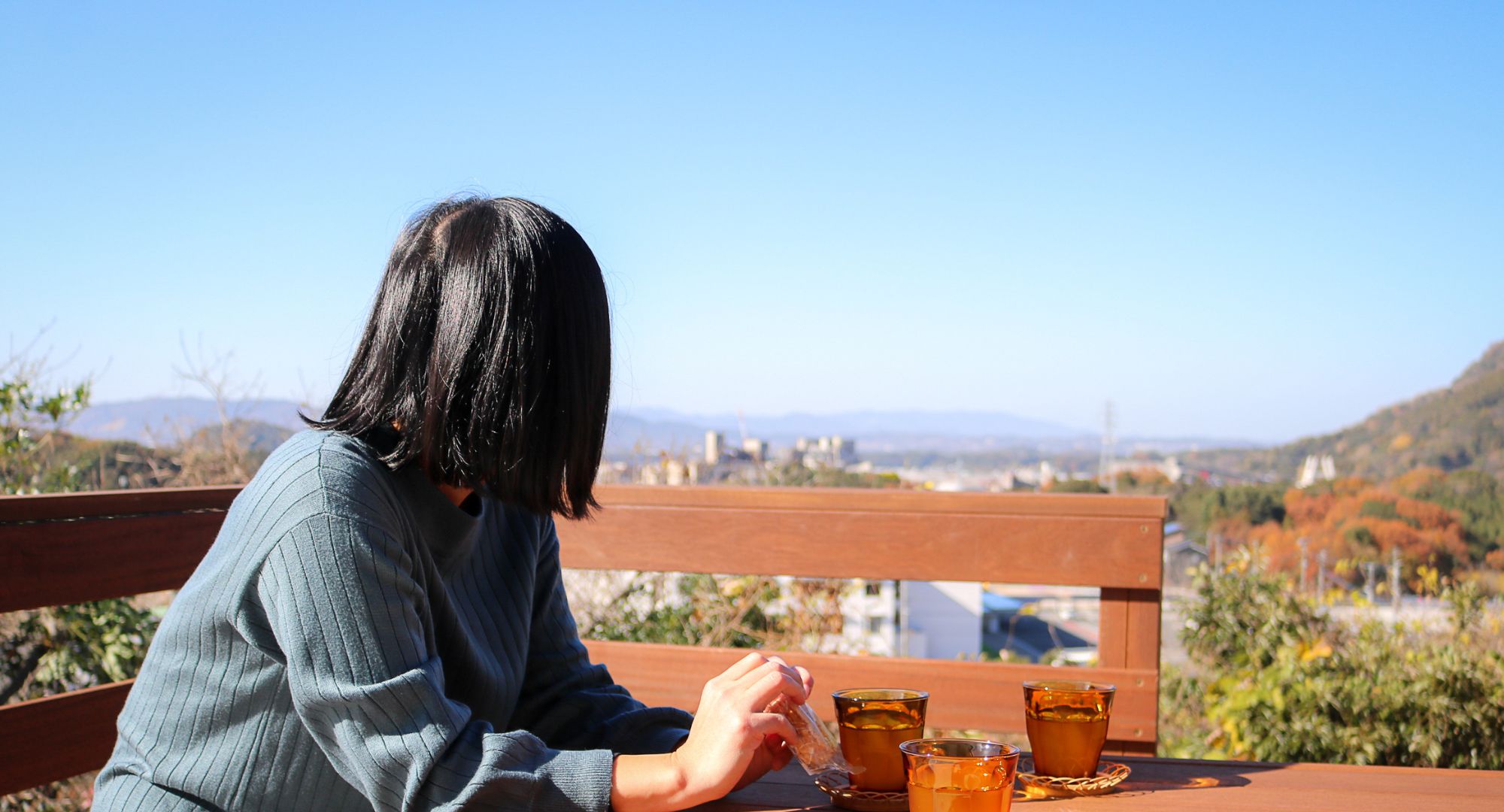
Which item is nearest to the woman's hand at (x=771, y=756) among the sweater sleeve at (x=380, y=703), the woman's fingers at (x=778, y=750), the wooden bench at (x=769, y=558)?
the woman's fingers at (x=778, y=750)

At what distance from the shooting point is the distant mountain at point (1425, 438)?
6.74 m

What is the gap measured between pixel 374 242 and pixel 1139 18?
13.4 metres

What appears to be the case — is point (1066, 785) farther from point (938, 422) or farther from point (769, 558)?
point (938, 422)

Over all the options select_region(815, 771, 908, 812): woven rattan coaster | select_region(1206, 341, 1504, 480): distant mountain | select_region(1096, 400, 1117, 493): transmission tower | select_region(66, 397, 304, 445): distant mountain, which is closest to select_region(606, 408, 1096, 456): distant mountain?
select_region(815, 771, 908, 812): woven rattan coaster

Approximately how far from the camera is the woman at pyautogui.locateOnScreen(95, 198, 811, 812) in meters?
0.75

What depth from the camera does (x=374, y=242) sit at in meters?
1.28

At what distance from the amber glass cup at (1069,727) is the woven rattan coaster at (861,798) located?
131 millimetres

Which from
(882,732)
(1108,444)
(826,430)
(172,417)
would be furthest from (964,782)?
(1108,444)

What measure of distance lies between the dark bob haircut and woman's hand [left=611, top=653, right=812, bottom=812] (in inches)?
10.6

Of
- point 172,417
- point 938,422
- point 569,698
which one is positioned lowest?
point 569,698

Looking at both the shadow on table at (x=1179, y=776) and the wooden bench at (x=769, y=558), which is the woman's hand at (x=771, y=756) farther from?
the wooden bench at (x=769, y=558)

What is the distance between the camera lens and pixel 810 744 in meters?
0.85

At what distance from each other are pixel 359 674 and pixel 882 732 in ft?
1.31

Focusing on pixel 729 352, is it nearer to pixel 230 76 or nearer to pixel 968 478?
pixel 230 76
